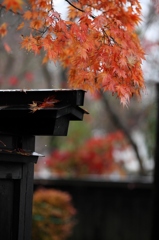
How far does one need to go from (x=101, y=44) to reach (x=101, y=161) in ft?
41.4

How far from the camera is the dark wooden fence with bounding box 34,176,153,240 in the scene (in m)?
14.1

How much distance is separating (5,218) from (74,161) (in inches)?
486

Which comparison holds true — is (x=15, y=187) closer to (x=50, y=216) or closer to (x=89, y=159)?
(x=50, y=216)

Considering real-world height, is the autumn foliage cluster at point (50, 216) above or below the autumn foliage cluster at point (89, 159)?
below

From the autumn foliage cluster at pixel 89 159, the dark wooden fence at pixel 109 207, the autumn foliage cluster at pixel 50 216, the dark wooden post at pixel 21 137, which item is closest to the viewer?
the dark wooden post at pixel 21 137

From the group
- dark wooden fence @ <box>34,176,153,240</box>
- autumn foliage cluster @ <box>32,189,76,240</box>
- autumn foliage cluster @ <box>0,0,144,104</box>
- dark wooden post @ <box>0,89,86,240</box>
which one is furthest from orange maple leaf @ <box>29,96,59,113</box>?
dark wooden fence @ <box>34,176,153,240</box>

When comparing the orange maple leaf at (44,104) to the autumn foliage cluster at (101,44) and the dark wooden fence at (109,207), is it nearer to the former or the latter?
the autumn foliage cluster at (101,44)

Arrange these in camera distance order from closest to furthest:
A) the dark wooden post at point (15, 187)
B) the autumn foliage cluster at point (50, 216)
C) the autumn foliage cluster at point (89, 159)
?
the dark wooden post at point (15, 187) < the autumn foliage cluster at point (50, 216) < the autumn foliage cluster at point (89, 159)

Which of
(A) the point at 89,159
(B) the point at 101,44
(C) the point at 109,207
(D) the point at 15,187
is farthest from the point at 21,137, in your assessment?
(A) the point at 89,159

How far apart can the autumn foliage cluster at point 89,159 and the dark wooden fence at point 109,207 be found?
3141mm

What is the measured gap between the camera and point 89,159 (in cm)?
1817

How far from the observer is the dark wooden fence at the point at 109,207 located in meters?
14.1

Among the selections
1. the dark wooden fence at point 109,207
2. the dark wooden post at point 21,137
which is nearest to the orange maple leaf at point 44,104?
the dark wooden post at point 21,137

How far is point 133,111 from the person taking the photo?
76.3 ft
